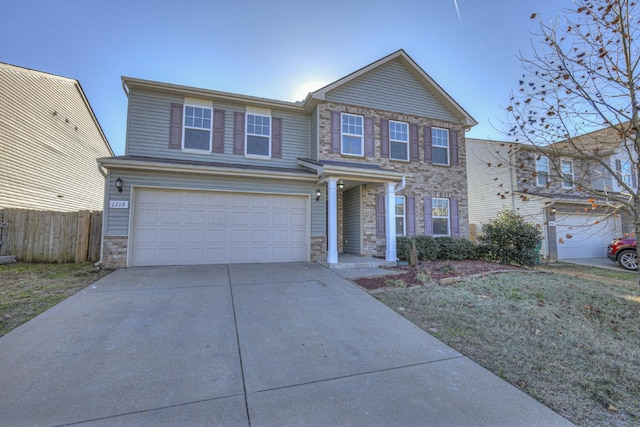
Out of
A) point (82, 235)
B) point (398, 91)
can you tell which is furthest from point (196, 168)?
point (398, 91)

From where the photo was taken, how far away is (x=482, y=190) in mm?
15516

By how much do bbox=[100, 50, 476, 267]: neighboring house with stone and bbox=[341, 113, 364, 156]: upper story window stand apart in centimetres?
4

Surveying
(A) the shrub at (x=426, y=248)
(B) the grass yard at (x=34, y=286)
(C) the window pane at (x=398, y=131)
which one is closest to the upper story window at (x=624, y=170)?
(A) the shrub at (x=426, y=248)

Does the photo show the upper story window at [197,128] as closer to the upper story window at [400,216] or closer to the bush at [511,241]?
the upper story window at [400,216]

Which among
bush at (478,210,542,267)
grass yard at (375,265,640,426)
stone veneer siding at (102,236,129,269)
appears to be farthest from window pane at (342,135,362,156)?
stone veneer siding at (102,236,129,269)

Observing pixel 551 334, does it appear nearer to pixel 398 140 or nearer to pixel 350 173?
pixel 350 173

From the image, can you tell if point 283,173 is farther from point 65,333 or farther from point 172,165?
point 65,333

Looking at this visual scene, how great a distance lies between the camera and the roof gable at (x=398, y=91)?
10.4 m

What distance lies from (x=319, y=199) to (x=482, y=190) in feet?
35.8

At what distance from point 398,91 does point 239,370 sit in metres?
11.1

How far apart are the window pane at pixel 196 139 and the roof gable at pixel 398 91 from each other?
433cm

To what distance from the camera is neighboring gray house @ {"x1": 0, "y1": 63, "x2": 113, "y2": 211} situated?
10086 millimetres

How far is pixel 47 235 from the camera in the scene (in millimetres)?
8695

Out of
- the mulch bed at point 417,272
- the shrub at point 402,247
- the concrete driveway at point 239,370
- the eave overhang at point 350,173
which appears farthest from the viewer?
the shrub at point 402,247
